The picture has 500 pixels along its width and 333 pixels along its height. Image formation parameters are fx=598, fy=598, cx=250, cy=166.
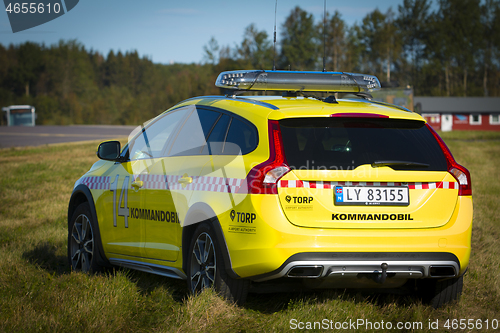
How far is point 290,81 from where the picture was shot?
16.4 ft

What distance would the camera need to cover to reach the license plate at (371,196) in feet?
12.8

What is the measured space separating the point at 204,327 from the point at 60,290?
1.50m

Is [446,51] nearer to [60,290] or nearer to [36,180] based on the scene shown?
[36,180]

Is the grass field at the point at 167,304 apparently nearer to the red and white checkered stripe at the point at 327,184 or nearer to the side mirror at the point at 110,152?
the red and white checkered stripe at the point at 327,184

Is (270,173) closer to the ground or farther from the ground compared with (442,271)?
farther from the ground

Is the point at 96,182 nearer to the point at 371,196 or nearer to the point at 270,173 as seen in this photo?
the point at 270,173

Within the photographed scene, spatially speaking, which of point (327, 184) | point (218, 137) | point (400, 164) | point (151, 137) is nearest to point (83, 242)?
point (151, 137)

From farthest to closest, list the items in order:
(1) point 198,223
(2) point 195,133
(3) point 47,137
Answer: (3) point 47,137 → (2) point 195,133 → (1) point 198,223

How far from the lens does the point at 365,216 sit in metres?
3.92

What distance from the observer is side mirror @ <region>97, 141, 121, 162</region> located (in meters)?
5.63

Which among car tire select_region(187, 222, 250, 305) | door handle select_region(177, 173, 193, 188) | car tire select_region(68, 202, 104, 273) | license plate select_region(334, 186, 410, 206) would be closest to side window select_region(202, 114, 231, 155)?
door handle select_region(177, 173, 193, 188)

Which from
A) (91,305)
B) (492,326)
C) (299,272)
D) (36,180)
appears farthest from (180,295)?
(36,180)

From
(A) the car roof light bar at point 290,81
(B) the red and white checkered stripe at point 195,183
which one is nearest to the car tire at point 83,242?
(B) the red and white checkered stripe at point 195,183

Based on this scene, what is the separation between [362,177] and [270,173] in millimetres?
608
